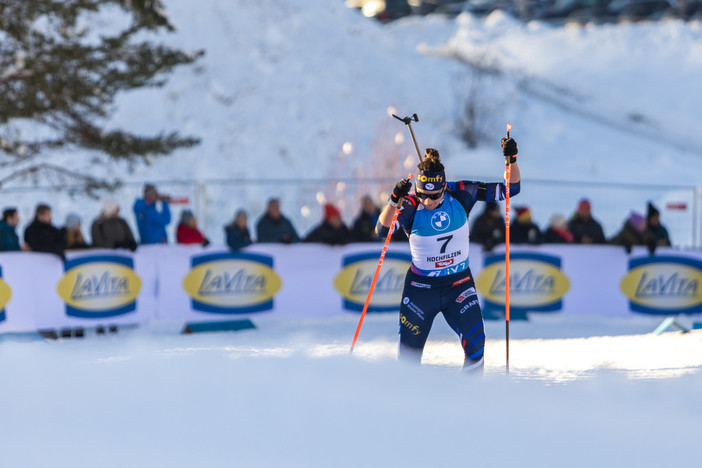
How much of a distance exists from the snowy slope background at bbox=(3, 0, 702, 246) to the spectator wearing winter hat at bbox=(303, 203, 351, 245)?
8.33 m

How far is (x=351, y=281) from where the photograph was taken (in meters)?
10.2

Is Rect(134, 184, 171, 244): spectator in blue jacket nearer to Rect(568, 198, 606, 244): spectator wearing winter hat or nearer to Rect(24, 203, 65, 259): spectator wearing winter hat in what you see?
Rect(24, 203, 65, 259): spectator wearing winter hat

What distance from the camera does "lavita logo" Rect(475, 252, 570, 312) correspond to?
10.3 m

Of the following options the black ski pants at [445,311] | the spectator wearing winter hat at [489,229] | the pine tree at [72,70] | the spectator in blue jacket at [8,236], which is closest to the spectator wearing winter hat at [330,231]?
the spectator wearing winter hat at [489,229]

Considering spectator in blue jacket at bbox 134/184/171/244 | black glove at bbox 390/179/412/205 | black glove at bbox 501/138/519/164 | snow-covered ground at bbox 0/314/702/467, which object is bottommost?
snow-covered ground at bbox 0/314/702/467

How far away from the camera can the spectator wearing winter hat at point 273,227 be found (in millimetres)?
10836

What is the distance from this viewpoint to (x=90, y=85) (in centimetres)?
1412

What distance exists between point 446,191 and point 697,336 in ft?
13.3

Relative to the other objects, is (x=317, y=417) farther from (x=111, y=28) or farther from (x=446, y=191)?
(x=111, y=28)

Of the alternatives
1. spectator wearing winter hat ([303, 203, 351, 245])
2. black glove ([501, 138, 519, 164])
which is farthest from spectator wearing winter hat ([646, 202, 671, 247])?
black glove ([501, 138, 519, 164])

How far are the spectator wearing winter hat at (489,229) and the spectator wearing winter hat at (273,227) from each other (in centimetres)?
239

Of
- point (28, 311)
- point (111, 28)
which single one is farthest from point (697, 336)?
point (111, 28)

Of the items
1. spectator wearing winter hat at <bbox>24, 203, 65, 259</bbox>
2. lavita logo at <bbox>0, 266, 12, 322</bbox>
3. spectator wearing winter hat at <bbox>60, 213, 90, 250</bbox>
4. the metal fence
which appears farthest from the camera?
the metal fence

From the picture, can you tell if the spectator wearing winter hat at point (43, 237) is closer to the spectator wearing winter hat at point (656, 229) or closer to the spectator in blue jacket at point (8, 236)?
the spectator in blue jacket at point (8, 236)
